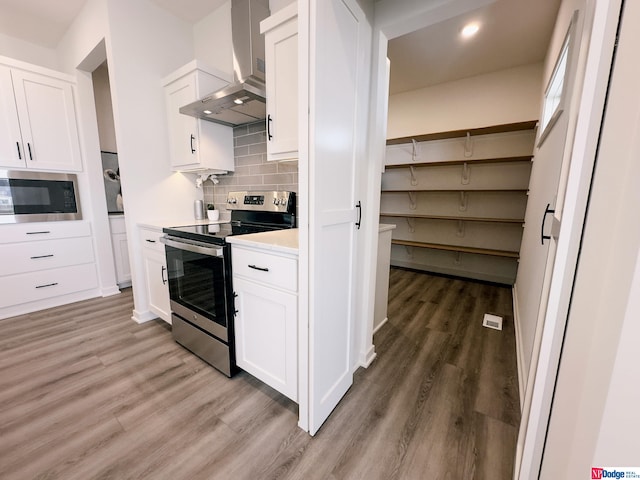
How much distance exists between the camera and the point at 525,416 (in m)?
0.96

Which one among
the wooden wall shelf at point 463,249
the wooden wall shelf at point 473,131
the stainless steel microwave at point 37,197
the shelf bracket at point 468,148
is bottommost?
the wooden wall shelf at point 463,249

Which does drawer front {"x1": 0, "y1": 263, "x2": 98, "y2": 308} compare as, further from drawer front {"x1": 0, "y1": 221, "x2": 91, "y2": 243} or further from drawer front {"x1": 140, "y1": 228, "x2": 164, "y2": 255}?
drawer front {"x1": 140, "y1": 228, "x2": 164, "y2": 255}

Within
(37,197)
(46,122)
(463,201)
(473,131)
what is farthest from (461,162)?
(37,197)

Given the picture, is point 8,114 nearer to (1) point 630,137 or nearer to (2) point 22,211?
(2) point 22,211

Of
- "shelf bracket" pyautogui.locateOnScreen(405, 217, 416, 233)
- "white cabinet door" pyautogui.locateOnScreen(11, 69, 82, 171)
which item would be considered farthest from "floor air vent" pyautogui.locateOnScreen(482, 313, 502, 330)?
"white cabinet door" pyautogui.locateOnScreen(11, 69, 82, 171)

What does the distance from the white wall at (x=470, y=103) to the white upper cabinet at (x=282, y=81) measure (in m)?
2.95

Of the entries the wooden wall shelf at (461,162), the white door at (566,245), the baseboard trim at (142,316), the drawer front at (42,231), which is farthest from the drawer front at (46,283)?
the wooden wall shelf at (461,162)

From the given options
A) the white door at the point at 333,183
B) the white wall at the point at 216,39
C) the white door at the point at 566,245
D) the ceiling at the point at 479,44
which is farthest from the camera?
the white wall at the point at 216,39

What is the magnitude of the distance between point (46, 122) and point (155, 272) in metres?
1.96

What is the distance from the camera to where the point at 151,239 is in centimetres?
215

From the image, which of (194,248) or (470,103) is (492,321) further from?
(470,103)

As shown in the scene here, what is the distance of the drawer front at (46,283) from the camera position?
7.87 ft

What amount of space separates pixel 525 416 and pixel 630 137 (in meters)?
0.98

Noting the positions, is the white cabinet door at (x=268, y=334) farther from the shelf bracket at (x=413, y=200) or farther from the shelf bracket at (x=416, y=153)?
the shelf bracket at (x=416, y=153)
